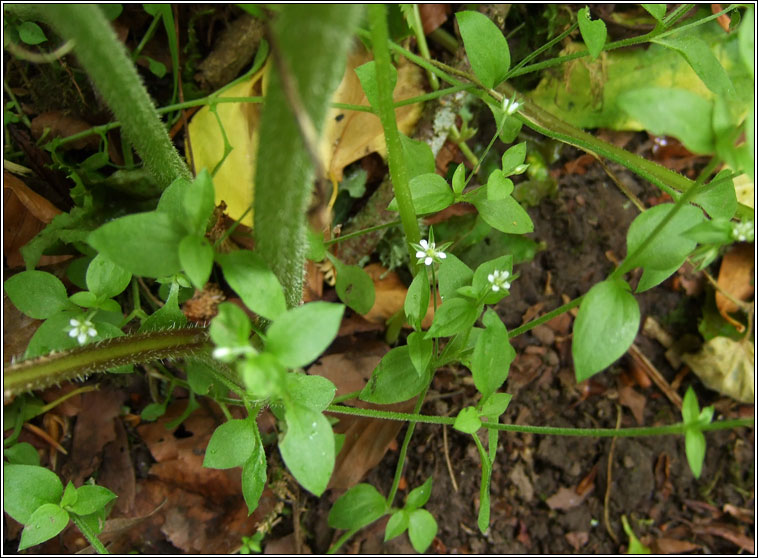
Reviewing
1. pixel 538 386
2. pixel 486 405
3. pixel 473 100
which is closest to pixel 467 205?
pixel 473 100

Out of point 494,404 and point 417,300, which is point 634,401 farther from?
point 417,300

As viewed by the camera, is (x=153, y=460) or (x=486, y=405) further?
(x=153, y=460)

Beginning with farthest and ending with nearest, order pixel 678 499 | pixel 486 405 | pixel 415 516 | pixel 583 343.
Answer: pixel 678 499 < pixel 415 516 < pixel 486 405 < pixel 583 343

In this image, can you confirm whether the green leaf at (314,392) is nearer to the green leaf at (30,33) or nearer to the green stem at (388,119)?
the green stem at (388,119)

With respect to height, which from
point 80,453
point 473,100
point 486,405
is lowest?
point 80,453

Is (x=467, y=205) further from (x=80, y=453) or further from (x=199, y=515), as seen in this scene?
(x=80, y=453)

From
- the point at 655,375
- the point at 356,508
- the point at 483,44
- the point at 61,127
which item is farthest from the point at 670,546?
the point at 61,127

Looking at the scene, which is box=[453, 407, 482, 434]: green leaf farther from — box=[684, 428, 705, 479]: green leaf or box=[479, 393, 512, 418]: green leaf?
box=[684, 428, 705, 479]: green leaf
